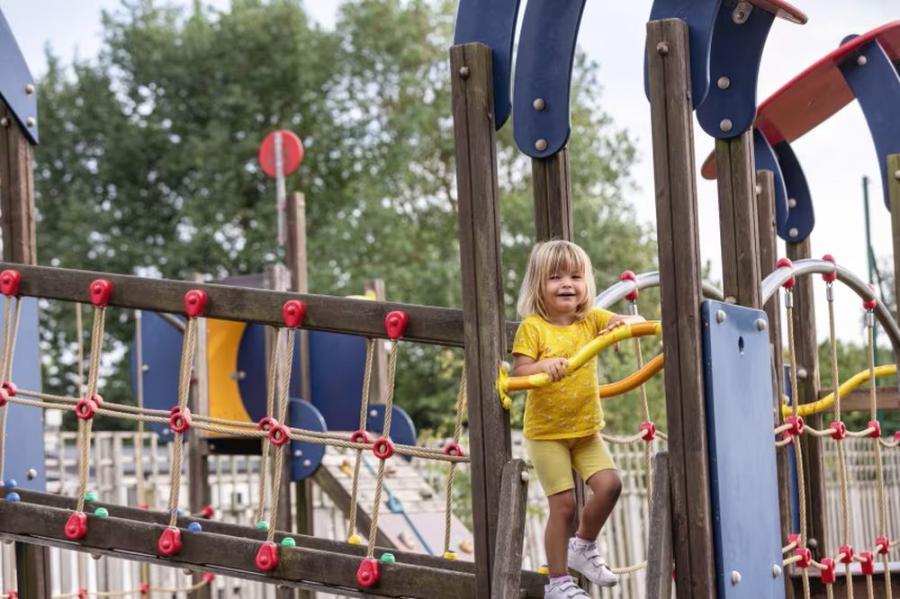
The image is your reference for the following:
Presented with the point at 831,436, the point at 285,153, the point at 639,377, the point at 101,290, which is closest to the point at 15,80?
the point at 101,290

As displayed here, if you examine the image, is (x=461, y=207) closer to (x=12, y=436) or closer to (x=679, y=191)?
(x=679, y=191)

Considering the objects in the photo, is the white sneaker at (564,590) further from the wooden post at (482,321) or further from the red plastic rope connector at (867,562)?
the red plastic rope connector at (867,562)

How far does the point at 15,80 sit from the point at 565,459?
8.70ft

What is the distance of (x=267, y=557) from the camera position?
11.6 ft

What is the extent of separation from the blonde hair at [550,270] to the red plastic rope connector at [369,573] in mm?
773

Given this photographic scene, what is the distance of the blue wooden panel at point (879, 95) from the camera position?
5.62 metres

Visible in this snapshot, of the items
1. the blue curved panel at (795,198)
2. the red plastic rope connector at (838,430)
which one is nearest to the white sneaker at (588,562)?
the red plastic rope connector at (838,430)

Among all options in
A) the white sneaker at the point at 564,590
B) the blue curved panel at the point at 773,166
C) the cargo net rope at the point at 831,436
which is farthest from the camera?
the blue curved panel at the point at 773,166

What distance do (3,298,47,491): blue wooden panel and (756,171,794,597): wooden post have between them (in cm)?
266

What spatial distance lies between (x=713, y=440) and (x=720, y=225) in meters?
0.94

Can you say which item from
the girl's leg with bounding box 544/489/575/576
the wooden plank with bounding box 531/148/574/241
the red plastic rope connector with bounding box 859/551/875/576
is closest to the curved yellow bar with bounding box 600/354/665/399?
the girl's leg with bounding box 544/489/575/576

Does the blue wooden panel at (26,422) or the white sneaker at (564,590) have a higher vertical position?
the blue wooden panel at (26,422)

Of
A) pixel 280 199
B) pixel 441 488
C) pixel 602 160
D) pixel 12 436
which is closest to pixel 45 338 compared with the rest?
pixel 602 160

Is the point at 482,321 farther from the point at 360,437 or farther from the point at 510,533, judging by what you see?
the point at 360,437
